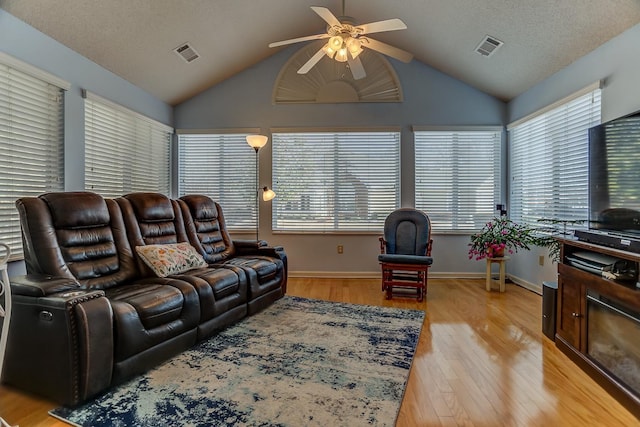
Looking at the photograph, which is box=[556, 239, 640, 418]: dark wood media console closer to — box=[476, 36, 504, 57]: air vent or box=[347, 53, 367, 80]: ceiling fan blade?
box=[347, 53, 367, 80]: ceiling fan blade

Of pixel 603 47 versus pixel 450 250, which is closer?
pixel 603 47

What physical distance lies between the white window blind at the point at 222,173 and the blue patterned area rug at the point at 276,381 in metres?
2.30

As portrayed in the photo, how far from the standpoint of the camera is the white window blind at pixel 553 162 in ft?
11.0

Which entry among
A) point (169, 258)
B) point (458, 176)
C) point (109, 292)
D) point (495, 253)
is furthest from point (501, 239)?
point (109, 292)

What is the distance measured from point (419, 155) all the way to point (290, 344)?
338 centimetres

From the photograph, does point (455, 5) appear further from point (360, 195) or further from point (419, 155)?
point (360, 195)

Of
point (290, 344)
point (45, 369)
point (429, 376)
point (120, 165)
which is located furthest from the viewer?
point (120, 165)

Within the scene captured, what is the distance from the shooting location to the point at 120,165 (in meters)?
3.95

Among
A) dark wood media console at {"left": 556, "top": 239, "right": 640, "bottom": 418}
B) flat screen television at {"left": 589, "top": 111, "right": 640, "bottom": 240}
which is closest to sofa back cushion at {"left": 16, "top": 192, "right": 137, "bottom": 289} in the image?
dark wood media console at {"left": 556, "top": 239, "right": 640, "bottom": 418}

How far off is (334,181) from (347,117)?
95 centimetres

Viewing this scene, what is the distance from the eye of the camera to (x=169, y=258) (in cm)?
296

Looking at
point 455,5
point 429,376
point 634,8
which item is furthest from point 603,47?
point 429,376

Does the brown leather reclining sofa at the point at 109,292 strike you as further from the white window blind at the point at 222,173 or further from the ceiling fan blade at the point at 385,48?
the ceiling fan blade at the point at 385,48


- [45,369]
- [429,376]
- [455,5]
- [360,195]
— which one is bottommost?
[429,376]
